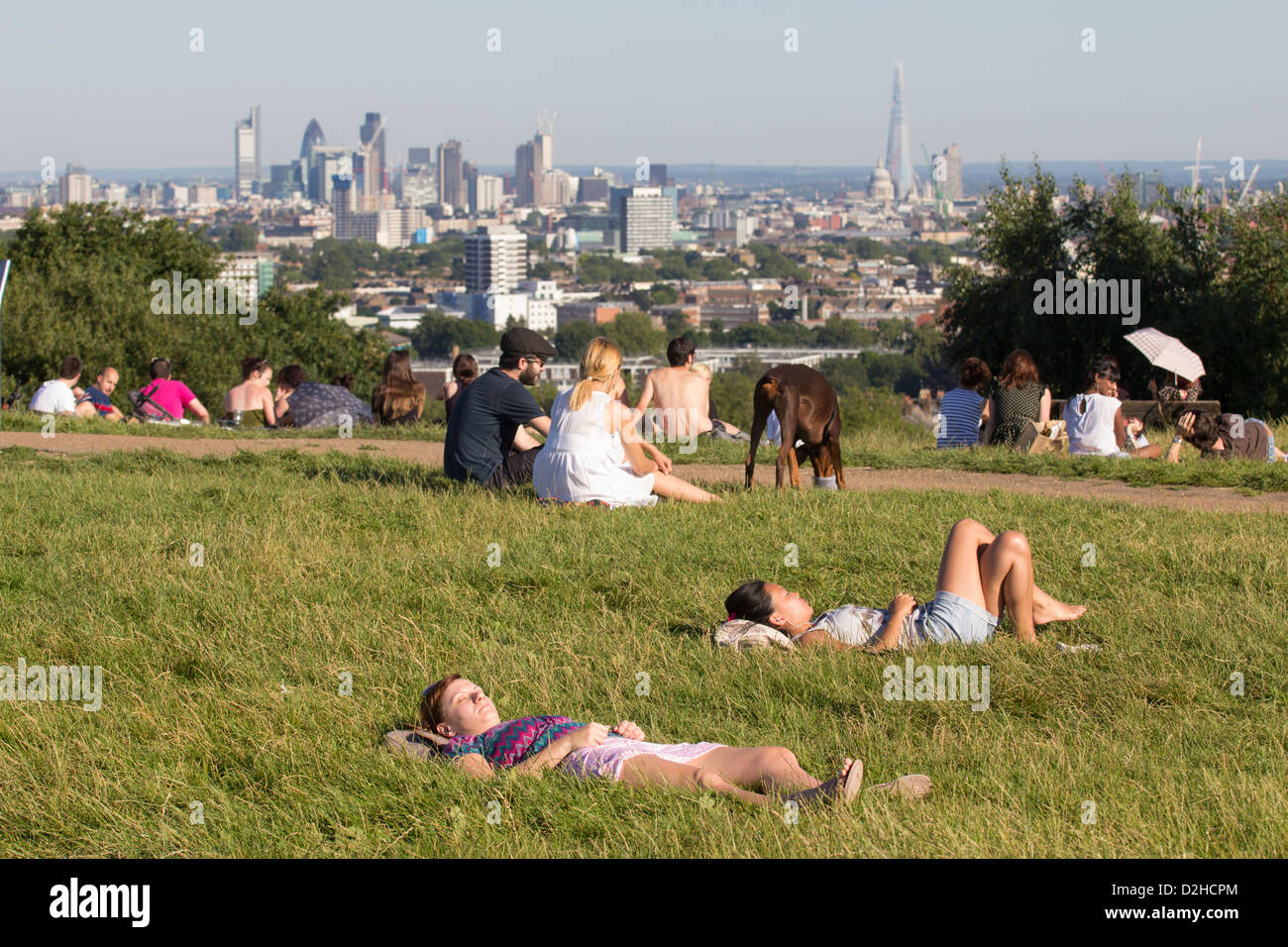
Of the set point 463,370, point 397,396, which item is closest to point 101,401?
point 397,396

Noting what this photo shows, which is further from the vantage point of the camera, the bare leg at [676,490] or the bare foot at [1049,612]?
the bare leg at [676,490]

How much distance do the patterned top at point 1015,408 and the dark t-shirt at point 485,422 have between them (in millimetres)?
4412

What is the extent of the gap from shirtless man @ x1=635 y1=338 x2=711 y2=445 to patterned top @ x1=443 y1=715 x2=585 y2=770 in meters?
7.34

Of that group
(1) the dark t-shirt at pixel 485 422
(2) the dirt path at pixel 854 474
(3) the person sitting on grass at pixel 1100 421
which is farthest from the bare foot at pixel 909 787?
(3) the person sitting on grass at pixel 1100 421

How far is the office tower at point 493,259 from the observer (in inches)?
7515

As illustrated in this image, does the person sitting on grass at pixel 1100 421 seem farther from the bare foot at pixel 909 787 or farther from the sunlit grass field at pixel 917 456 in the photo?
the bare foot at pixel 909 787

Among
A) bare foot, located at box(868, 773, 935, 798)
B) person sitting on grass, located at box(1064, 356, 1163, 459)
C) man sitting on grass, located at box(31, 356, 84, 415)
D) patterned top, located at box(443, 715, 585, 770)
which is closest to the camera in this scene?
bare foot, located at box(868, 773, 935, 798)

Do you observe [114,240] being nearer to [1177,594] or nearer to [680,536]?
[680,536]

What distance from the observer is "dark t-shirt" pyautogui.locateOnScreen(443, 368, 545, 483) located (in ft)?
30.8

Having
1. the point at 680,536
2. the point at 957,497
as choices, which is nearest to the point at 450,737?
the point at 680,536

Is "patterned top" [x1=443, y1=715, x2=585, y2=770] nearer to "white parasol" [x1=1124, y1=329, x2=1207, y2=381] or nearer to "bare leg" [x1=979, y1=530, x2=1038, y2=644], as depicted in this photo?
"bare leg" [x1=979, y1=530, x2=1038, y2=644]

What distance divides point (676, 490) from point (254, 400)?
6819 millimetres

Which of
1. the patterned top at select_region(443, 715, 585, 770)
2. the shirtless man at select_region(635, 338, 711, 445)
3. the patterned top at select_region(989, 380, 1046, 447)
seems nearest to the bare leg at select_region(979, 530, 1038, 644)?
the patterned top at select_region(443, 715, 585, 770)
